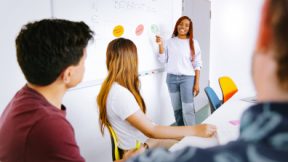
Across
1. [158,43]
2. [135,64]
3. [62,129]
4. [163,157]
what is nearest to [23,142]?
[62,129]

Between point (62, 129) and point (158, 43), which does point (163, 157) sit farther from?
point (158, 43)

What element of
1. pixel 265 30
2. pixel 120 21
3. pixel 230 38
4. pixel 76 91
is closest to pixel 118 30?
pixel 120 21

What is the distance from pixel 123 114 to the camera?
5.09 ft

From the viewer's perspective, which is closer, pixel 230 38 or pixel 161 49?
pixel 161 49

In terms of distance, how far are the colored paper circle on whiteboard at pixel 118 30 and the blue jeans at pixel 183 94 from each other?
1.01 m

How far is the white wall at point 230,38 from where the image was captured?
16.4 feet

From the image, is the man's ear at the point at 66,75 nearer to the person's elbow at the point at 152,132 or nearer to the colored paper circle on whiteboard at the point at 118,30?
the person's elbow at the point at 152,132

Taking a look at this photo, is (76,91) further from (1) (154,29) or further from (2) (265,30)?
(2) (265,30)

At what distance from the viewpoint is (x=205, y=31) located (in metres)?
4.64

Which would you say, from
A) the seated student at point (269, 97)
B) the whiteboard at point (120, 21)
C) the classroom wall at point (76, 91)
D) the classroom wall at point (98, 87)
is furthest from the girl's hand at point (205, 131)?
the seated student at point (269, 97)

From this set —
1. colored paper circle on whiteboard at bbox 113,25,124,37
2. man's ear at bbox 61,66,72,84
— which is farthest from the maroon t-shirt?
colored paper circle on whiteboard at bbox 113,25,124,37

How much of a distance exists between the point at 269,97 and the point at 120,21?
89.8 inches

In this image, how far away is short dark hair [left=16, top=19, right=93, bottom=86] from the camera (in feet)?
3.02

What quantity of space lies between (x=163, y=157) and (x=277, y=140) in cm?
19
